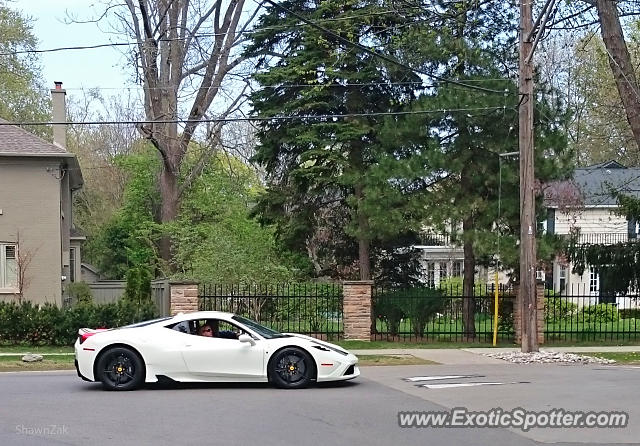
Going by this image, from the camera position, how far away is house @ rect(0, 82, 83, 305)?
94.4 ft

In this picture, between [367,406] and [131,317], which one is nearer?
[367,406]

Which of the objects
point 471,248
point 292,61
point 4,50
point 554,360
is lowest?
point 554,360

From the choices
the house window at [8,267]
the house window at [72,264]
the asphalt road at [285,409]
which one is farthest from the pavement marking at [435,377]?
the house window at [72,264]

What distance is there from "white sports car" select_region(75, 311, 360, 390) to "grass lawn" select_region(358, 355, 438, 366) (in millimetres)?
5132

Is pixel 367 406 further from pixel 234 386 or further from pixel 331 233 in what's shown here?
pixel 331 233

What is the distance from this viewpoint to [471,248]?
24781mm

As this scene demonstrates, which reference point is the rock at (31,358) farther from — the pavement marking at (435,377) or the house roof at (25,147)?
the house roof at (25,147)

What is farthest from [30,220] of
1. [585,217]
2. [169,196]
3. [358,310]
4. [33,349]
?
[585,217]

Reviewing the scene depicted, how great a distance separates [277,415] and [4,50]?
43.0 m

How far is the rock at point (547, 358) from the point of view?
19.6 m

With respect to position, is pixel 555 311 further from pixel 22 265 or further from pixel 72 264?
pixel 72 264

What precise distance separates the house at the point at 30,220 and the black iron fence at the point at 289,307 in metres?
5.52

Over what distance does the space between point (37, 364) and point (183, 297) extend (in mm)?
5557

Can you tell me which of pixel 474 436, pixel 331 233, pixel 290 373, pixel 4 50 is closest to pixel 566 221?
pixel 331 233
